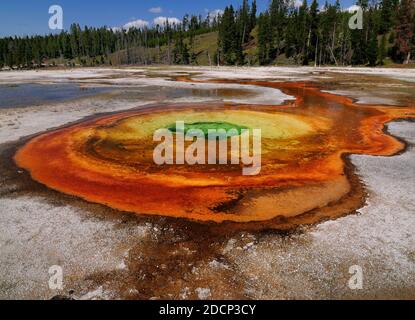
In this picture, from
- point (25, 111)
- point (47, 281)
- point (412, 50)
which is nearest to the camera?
point (47, 281)

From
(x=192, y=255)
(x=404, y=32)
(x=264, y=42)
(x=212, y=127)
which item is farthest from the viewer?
(x=264, y=42)

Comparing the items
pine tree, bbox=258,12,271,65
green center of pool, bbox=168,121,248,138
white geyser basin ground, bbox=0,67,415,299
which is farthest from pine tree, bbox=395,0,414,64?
white geyser basin ground, bbox=0,67,415,299

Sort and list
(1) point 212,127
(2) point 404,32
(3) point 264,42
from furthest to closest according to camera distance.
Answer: (3) point 264,42
(2) point 404,32
(1) point 212,127

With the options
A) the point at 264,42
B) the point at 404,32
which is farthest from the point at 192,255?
the point at 264,42

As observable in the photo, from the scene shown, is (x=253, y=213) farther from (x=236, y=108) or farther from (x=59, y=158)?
(x=236, y=108)

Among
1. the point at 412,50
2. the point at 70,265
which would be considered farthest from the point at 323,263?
the point at 412,50

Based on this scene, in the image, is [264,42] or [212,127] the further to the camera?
[264,42]

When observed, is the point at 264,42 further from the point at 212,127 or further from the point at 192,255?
the point at 192,255

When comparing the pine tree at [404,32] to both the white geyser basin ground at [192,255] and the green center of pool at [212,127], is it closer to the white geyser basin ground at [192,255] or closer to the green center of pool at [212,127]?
the green center of pool at [212,127]

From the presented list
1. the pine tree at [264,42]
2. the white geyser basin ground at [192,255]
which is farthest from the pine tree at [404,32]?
the white geyser basin ground at [192,255]

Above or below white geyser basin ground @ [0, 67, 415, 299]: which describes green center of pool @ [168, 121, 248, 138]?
above

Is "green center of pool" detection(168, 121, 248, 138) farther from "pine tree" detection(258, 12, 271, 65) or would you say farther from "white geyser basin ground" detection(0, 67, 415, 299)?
"pine tree" detection(258, 12, 271, 65)
